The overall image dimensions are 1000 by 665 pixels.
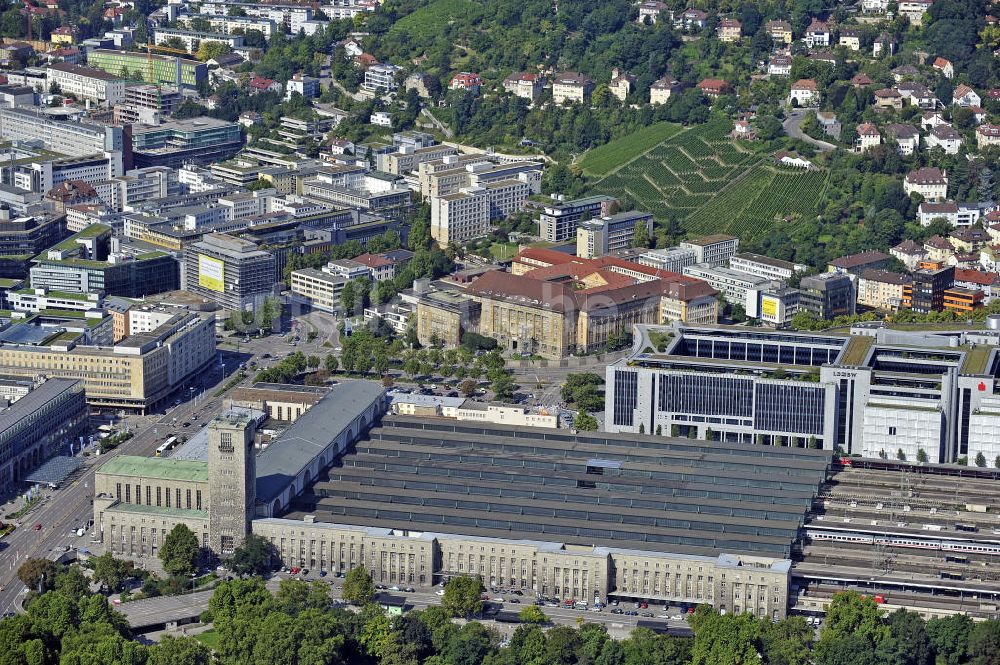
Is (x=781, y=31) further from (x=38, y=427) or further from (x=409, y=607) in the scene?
(x=409, y=607)

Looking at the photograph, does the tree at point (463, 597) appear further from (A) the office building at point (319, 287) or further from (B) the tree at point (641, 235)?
(B) the tree at point (641, 235)

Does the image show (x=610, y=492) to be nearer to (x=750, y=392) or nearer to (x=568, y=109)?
(x=750, y=392)

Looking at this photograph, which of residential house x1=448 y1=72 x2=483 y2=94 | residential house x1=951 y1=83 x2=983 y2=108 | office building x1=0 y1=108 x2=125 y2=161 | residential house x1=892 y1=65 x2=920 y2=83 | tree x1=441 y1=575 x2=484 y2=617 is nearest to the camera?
tree x1=441 y1=575 x2=484 y2=617

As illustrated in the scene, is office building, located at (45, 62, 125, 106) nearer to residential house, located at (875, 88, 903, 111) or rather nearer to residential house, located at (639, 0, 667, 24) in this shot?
residential house, located at (639, 0, 667, 24)

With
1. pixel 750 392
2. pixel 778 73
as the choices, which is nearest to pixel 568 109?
pixel 778 73

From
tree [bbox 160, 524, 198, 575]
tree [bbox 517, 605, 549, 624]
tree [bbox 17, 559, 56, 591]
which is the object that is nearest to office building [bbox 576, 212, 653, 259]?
tree [bbox 160, 524, 198, 575]

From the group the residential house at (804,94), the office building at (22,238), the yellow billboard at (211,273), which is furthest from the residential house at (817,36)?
the office building at (22,238)
